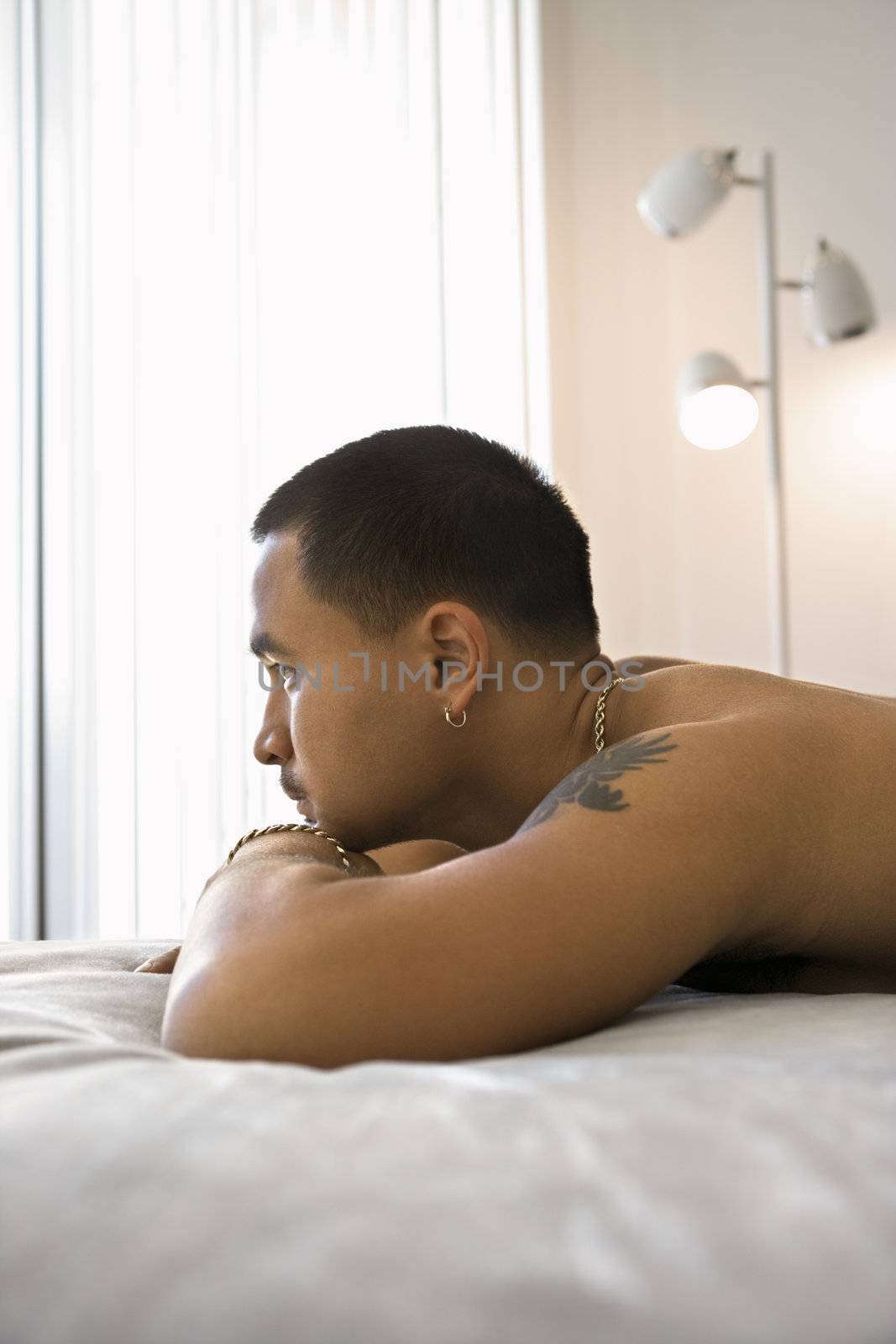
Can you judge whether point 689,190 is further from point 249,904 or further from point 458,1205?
point 458,1205

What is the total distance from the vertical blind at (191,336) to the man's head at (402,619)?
1.99m

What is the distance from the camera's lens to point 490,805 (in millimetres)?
1125

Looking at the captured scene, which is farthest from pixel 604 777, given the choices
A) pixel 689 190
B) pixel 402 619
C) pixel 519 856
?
pixel 689 190

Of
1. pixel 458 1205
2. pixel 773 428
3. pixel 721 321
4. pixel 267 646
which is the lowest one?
pixel 458 1205

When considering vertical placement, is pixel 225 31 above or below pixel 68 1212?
above

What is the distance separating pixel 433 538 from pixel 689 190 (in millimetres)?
1969

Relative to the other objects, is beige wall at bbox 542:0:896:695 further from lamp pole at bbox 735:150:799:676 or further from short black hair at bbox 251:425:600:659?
short black hair at bbox 251:425:600:659

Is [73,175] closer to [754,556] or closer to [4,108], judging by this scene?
[4,108]

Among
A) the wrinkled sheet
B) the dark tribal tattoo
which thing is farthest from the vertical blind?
the wrinkled sheet

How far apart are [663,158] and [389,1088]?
3543 mm

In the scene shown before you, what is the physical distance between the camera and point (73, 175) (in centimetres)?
310

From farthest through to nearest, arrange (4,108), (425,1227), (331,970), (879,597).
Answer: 1. (879,597)
2. (4,108)
3. (331,970)
4. (425,1227)

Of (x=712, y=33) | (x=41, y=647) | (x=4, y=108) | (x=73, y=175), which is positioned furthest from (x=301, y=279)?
(x=712, y=33)

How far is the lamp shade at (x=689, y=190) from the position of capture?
2709 mm
